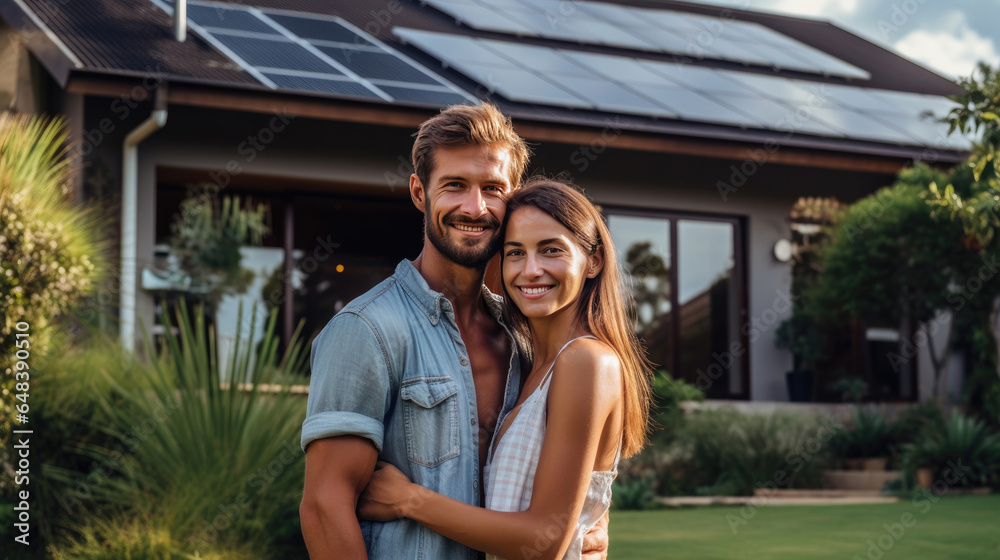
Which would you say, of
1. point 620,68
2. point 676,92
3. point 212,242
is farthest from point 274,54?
point 676,92

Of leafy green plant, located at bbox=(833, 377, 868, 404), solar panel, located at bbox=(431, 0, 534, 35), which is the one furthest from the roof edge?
leafy green plant, located at bbox=(833, 377, 868, 404)

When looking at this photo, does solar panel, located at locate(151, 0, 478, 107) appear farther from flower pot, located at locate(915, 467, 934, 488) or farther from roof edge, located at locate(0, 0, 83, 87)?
flower pot, located at locate(915, 467, 934, 488)

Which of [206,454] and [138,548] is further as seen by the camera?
[206,454]

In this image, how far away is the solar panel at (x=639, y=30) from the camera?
1415 cm

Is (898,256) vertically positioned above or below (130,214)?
below

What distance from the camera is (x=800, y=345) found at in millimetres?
12391

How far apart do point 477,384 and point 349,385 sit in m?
0.48

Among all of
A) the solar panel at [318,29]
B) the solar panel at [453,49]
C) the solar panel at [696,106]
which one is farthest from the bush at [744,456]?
the solar panel at [318,29]

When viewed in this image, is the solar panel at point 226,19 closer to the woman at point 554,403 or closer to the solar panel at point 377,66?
the solar panel at point 377,66

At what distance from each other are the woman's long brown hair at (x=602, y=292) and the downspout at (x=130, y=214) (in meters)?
6.46

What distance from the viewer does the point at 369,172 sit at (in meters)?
11.3

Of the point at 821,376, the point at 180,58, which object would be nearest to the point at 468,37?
the point at 180,58

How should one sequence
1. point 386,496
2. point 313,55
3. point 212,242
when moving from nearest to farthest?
point 386,496, point 212,242, point 313,55

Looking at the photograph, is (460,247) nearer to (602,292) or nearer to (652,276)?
(602,292)
